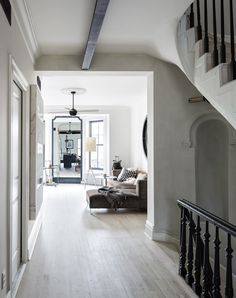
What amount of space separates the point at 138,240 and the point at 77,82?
3806 millimetres

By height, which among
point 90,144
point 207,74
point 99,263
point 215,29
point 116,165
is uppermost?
point 215,29

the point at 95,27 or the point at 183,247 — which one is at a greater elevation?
the point at 95,27

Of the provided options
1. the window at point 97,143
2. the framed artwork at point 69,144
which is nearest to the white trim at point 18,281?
the window at point 97,143

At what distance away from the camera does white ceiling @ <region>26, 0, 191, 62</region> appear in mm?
3406

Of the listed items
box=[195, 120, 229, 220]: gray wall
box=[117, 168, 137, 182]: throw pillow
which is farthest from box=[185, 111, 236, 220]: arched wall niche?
box=[117, 168, 137, 182]: throw pillow

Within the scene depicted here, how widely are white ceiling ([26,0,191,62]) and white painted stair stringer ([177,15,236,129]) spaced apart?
0.20 meters

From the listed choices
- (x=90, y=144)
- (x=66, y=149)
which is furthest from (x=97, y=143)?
(x=66, y=149)

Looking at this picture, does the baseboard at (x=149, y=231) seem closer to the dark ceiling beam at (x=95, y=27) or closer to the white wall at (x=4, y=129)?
the dark ceiling beam at (x=95, y=27)

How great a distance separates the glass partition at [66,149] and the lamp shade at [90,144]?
158cm

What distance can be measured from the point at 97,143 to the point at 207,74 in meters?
9.35

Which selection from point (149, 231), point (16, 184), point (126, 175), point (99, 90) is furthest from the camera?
point (126, 175)

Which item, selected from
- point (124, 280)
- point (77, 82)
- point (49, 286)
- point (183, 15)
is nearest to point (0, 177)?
point (49, 286)

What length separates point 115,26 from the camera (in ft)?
13.0

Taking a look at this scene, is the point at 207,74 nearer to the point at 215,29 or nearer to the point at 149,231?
A: the point at 215,29
